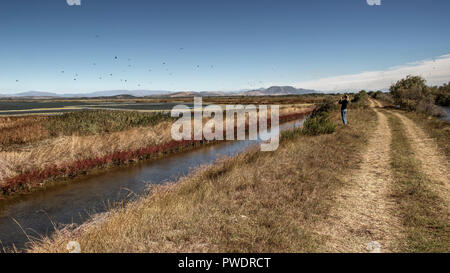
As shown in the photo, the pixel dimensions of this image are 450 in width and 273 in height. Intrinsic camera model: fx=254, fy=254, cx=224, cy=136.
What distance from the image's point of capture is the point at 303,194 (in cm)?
639

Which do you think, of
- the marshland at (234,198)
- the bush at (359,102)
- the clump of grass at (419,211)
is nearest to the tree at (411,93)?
the bush at (359,102)

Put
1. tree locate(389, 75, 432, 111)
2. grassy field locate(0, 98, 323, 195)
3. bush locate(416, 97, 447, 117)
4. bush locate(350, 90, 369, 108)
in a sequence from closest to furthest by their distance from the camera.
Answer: grassy field locate(0, 98, 323, 195), bush locate(416, 97, 447, 117), tree locate(389, 75, 432, 111), bush locate(350, 90, 369, 108)

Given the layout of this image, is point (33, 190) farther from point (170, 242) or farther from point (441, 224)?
point (441, 224)

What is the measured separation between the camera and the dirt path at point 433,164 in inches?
262

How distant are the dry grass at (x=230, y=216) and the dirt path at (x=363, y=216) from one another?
29 centimetres

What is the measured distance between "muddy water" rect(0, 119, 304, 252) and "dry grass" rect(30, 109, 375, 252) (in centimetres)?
151

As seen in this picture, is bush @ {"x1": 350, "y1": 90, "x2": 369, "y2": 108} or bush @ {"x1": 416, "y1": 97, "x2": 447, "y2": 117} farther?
bush @ {"x1": 350, "y1": 90, "x2": 369, "y2": 108}

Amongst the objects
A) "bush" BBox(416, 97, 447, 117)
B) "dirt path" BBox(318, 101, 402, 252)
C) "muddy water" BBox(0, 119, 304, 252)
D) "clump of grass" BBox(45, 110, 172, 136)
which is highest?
"bush" BBox(416, 97, 447, 117)

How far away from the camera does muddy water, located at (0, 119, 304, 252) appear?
24.9 ft

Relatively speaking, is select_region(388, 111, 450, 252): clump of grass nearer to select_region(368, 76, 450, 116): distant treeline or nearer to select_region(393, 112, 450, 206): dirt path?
select_region(393, 112, 450, 206): dirt path

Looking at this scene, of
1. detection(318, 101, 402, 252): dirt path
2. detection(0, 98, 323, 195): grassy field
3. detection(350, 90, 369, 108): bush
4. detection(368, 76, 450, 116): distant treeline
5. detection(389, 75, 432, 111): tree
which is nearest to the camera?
detection(318, 101, 402, 252): dirt path

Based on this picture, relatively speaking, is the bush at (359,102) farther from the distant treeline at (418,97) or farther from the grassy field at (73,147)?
the grassy field at (73,147)

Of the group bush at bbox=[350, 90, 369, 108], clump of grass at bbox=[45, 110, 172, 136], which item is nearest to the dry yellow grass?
clump of grass at bbox=[45, 110, 172, 136]
